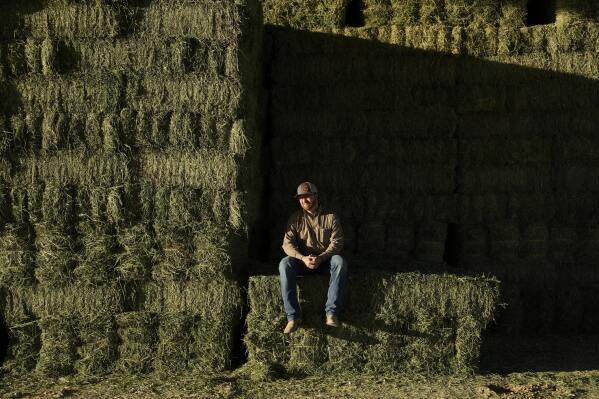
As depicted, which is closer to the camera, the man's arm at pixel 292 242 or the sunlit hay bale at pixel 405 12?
the man's arm at pixel 292 242

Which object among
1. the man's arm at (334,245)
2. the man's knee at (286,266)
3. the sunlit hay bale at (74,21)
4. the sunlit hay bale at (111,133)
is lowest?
the man's knee at (286,266)

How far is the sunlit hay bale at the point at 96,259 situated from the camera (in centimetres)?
706

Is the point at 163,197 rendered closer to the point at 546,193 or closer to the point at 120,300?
the point at 120,300

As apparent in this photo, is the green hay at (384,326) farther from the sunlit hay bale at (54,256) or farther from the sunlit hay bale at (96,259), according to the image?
the sunlit hay bale at (54,256)

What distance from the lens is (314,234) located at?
7.13 meters

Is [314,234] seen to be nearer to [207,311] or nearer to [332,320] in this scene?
[332,320]

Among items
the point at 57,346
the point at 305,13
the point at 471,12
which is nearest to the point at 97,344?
the point at 57,346

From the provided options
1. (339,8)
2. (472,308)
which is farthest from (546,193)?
(339,8)

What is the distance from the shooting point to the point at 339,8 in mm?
9453

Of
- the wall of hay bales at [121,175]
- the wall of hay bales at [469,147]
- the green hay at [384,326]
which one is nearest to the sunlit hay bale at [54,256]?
the wall of hay bales at [121,175]

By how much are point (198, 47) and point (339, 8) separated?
309 cm

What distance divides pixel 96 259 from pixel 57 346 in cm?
101

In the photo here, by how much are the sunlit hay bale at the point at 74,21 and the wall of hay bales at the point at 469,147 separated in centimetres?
302

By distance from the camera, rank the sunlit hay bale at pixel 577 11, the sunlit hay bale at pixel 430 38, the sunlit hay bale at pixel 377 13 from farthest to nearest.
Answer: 1. the sunlit hay bale at pixel 377 13
2. the sunlit hay bale at pixel 430 38
3. the sunlit hay bale at pixel 577 11
